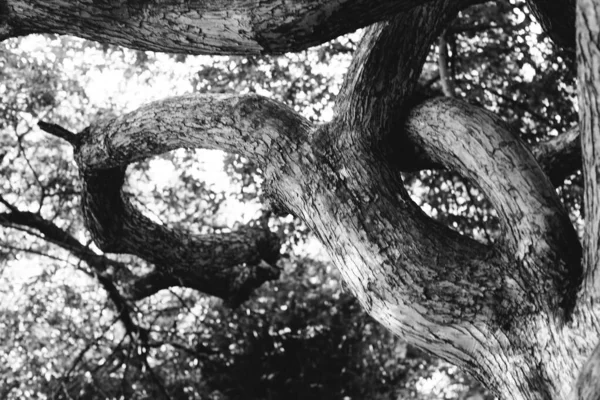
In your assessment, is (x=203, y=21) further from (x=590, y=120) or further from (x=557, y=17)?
(x=557, y=17)

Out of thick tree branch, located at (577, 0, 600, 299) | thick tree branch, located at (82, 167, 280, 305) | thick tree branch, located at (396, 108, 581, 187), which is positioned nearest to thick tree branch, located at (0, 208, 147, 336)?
thick tree branch, located at (82, 167, 280, 305)

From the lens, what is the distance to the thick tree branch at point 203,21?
251cm

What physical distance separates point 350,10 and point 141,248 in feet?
9.32

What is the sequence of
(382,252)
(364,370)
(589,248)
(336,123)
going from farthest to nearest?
(364,370)
(336,123)
(382,252)
(589,248)

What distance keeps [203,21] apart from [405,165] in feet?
3.97

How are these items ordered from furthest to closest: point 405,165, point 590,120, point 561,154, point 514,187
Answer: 1. point 561,154
2. point 405,165
3. point 514,187
4. point 590,120

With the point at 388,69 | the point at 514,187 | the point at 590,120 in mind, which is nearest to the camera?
the point at 590,120

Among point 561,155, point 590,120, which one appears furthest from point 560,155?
point 590,120

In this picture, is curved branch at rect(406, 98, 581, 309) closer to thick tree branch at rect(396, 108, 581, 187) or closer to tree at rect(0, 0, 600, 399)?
tree at rect(0, 0, 600, 399)

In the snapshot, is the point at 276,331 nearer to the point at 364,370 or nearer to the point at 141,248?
the point at 364,370

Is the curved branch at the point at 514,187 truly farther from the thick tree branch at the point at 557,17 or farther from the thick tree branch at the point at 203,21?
the thick tree branch at the point at 557,17

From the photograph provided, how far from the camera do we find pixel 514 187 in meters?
2.74

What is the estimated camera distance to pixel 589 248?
2.38 metres

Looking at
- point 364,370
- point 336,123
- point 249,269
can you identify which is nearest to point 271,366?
point 364,370
